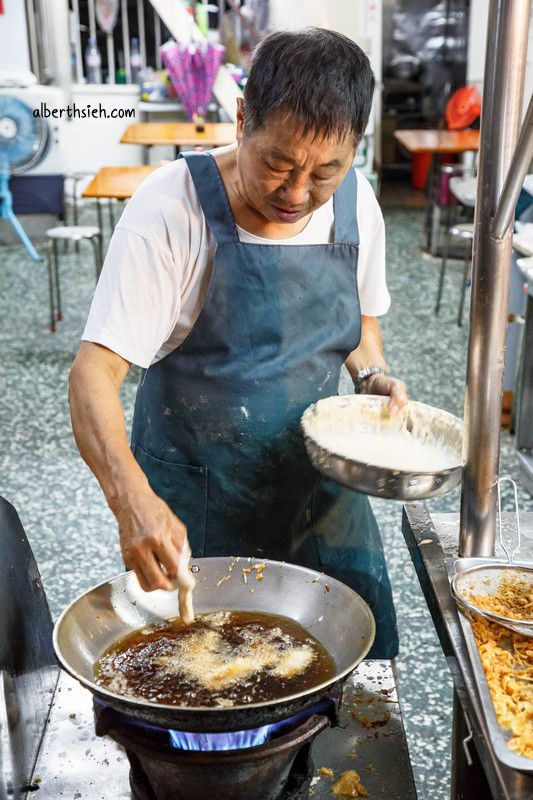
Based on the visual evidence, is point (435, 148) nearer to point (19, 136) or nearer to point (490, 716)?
point (19, 136)

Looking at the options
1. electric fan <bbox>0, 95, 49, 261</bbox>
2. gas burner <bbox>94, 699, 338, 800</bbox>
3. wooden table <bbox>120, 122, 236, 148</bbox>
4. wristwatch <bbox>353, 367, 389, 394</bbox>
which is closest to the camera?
gas burner <bbox>94, 699, 338, 800</bbox>

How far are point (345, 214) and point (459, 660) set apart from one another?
3.08 ft

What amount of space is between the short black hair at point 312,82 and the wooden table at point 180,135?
16.2 feet

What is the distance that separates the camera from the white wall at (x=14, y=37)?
8883 millimetres

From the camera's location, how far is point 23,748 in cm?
141

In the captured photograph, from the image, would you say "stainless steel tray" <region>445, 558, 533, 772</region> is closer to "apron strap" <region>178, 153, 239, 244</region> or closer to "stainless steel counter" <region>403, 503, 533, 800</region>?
"stainless steel counter" <region>403, 503, 533, 800</region>

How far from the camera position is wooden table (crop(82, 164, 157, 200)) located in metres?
5.14

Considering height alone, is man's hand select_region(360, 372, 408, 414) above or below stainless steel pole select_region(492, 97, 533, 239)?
below

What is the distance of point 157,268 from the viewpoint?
5.05 feet

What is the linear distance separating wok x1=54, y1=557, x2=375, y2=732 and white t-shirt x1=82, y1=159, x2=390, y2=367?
1.31 feet

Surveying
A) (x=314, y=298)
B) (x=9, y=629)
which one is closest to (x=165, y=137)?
(x=314, y=298)

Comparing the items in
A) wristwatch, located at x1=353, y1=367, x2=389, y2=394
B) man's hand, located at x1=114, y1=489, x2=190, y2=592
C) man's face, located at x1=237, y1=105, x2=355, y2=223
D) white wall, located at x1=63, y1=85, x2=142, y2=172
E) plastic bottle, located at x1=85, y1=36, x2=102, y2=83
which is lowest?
white wall, located at x1=63, y1=85, x2=142, y2=172

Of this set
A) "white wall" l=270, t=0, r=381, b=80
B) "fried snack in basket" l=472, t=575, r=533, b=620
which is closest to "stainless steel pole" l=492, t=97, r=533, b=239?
"fried snack in basket" l=472, t=575, r=533, b=620

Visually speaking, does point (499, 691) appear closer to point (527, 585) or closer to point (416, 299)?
point (527, 585)
